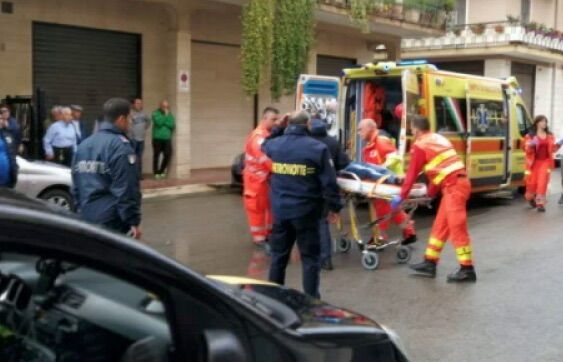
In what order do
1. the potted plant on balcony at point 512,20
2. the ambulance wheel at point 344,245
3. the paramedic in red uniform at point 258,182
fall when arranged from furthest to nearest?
the potted plant on balcony at point 512,20, the ambulance wheel at point 344,245, the paramedic in red uniform at point 258,182

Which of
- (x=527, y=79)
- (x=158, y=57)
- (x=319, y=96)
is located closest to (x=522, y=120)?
(x=319, y=96)

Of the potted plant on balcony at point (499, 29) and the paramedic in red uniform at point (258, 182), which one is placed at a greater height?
the potted plant on balcony at point (499, 29)

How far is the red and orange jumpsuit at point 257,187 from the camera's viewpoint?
911cm

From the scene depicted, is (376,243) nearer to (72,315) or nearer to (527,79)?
(72,315)

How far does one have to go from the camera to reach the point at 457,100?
12.5 metres

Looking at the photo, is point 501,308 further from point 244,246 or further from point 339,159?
point 244,246

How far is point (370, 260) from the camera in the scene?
8266 millimetres

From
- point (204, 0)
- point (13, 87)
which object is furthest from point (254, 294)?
point (204, 0)

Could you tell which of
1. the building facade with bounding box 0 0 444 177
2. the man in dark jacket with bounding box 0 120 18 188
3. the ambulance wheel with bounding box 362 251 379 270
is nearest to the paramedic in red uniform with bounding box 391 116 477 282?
the ambulance wheel with bounding box 362 251 379 270

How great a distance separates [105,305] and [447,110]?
10.7m

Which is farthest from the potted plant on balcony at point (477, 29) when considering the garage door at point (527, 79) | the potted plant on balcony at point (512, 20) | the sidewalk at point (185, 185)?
the sidewalk at point (185, 185)

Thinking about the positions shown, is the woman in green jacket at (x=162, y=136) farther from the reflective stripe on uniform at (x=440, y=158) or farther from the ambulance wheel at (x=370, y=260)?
the reflective stripe on uniform at (x=440, y=158)

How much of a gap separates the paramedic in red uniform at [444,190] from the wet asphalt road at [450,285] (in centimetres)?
22

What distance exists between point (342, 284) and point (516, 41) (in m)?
22.9
